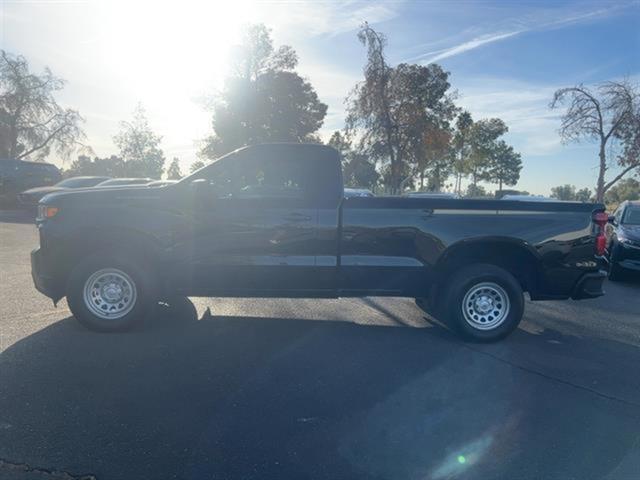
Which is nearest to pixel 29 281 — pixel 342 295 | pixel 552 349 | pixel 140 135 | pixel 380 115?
pixel 342 295

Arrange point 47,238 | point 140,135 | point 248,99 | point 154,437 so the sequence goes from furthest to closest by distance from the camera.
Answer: point 140,135 < point 248,99 < point 47,238 < point 154,437

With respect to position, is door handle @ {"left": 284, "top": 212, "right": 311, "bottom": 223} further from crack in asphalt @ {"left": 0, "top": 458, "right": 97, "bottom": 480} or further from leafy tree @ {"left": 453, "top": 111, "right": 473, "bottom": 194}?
leafy tree @ {"left": 453, "top": 111, "right": 473, "bottom": 194}

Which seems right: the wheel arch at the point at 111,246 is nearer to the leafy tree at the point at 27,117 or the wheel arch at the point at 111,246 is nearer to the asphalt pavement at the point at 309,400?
the asphalt pavement at the point at 309,400

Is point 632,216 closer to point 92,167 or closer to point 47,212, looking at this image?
point 47,212

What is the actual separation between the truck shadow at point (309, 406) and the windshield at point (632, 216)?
608 cm

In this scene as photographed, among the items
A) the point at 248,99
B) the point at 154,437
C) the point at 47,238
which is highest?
the point at 248,99

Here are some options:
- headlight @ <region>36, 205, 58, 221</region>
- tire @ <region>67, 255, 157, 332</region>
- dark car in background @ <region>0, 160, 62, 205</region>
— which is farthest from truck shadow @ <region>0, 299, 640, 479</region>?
dark car in background @ <region>0, 160, 62, 205</region>

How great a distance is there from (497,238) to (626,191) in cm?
4539

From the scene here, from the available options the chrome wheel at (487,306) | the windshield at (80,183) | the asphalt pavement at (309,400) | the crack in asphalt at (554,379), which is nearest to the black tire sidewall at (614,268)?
the asphalt pavement at (309,400)

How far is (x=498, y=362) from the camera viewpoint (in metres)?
5.45

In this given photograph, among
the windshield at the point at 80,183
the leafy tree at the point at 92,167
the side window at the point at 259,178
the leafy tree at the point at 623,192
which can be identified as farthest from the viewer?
the leafy tree at the point at 92,167

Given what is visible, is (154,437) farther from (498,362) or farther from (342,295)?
(498,362)

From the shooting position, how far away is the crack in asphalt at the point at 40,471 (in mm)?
3189

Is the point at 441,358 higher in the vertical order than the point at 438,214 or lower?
lower
